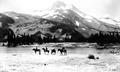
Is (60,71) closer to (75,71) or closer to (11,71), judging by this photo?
(75,71)

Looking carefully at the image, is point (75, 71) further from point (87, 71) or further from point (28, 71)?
point (28, 71)

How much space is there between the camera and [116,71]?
24.7 meters

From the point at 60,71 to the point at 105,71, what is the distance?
547cm

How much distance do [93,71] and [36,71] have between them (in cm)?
694

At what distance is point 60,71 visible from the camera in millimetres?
24875

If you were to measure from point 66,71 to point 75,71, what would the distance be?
1103 millimetres

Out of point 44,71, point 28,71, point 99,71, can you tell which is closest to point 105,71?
point 99,71

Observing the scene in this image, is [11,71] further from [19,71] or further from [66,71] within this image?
[66,71]

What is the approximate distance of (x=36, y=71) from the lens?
24.5 metres

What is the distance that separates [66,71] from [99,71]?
4.02 metres

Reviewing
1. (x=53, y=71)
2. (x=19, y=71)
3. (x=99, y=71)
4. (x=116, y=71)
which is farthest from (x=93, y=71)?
(x=19, y=71)

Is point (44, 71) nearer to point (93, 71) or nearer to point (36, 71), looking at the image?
point (36, 71)

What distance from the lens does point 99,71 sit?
24.8 metres

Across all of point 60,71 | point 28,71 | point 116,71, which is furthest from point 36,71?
point 116,71
